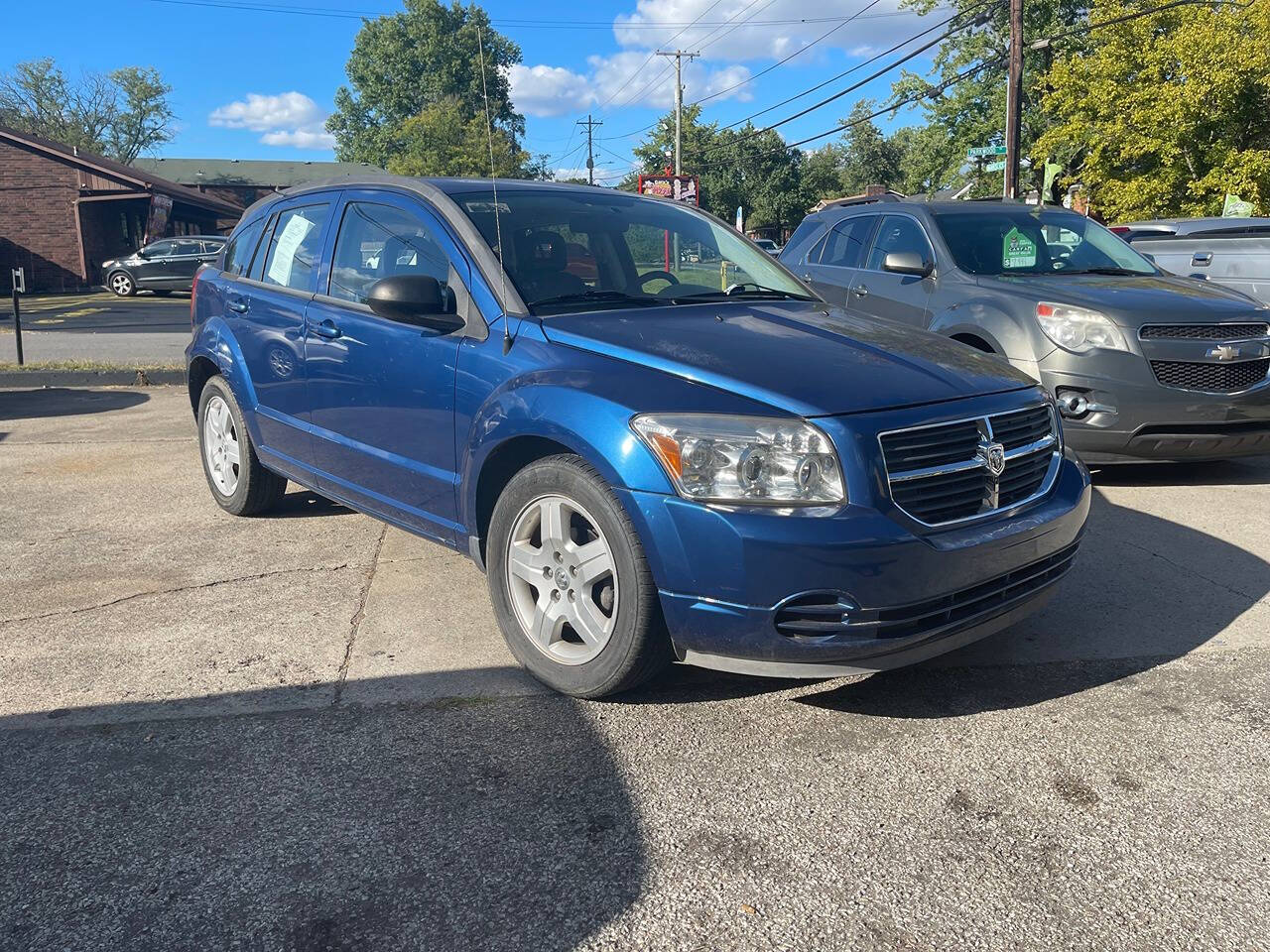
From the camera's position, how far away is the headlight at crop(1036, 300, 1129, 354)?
5.95 m

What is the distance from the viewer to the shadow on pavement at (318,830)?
7.44 feet

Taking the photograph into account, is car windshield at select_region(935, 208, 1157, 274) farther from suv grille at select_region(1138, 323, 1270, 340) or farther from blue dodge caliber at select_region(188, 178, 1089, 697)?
blue dodge caliber at select_region(188, 178, 1089, 697)

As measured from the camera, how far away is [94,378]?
10.6 metres

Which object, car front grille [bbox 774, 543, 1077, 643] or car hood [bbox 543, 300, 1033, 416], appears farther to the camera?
car hood [bbox 543, 300, 1033, 416]

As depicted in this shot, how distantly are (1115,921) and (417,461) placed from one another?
2.78 meters

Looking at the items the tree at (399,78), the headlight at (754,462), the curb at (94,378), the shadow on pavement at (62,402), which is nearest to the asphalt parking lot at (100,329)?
the curb at (94,378)

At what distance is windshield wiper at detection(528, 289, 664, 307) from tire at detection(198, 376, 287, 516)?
2.29 metres

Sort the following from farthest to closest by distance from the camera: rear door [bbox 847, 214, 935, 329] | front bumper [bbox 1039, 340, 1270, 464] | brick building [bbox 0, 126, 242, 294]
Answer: brick building [bbox 0, 126, 242, 294]
rear door [bbox 847, 214, 935, 329]
front bumper [bbox 1039, 340, 1270, 464]

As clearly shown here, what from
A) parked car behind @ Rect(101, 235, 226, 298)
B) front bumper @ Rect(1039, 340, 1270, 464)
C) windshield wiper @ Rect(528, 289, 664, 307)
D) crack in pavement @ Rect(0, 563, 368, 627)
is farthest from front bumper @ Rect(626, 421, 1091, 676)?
parked car behind @ Rect(101, 235, 226, 298)

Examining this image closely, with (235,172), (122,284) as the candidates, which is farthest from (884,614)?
(235,172)

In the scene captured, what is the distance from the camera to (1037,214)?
748cm

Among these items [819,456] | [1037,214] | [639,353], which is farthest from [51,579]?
[1037,214]

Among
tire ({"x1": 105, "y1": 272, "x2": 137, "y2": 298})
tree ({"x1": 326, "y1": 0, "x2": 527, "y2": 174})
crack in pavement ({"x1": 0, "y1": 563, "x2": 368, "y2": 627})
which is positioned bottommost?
crack in pavement ({"x1": 0, "y1": 563, "x2": 368, "y2": 627})

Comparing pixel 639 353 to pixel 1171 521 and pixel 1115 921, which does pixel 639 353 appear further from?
pixel 1171 521
